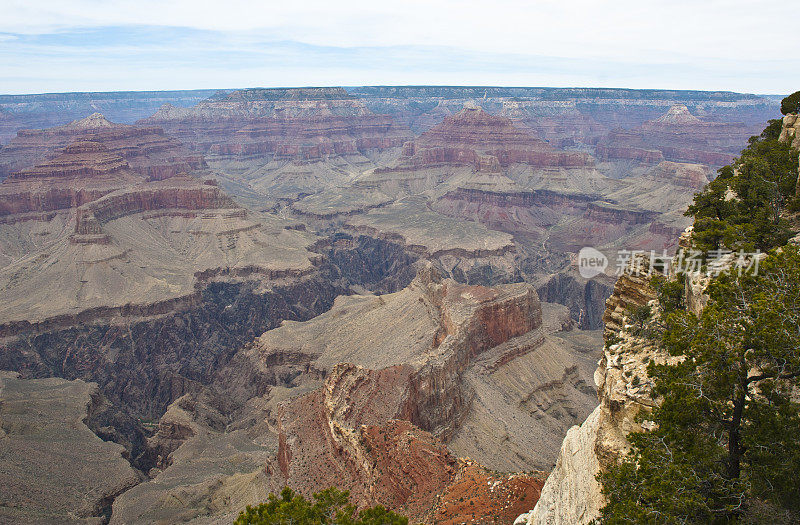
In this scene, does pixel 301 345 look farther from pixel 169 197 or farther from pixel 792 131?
pixel 169 197

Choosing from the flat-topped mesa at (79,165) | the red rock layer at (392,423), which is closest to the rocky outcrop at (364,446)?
the red rock layer at (392,423)

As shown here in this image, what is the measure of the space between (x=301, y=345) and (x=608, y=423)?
2480 inches

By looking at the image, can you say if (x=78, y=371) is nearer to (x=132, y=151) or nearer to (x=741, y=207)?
(x=741, y=207)

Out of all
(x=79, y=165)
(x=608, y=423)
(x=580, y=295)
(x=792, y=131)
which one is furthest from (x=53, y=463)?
(x=79, y=165)

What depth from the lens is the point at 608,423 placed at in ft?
65.2

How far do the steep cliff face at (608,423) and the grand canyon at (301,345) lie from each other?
0.72 feet

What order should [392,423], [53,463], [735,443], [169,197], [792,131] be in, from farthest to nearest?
[169,197] → [53,463] → [792,131] → [392,423] → [735,443]

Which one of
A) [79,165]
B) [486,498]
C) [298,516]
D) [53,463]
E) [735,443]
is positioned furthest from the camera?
[79,165]

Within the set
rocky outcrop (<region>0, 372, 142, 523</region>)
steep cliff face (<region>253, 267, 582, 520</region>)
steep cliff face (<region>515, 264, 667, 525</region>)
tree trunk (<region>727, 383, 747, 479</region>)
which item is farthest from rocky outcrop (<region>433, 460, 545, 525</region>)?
rocky outcrop (<region>0, 372, 142, 523</region>)

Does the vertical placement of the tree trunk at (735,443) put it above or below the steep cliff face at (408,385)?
above

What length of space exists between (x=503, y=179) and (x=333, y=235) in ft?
205

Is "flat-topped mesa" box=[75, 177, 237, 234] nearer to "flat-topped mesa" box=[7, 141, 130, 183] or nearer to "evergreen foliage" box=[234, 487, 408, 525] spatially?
"flat-topped mesa" box=[7, 141, 130, 183]

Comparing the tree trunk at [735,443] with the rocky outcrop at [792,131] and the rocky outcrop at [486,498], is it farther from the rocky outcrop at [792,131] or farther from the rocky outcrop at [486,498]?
the rocky outcrop at [792,131]

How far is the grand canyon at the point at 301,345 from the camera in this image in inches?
1478
